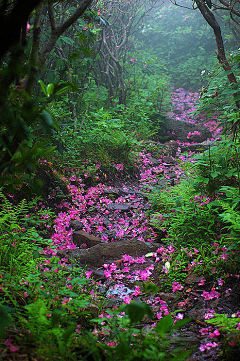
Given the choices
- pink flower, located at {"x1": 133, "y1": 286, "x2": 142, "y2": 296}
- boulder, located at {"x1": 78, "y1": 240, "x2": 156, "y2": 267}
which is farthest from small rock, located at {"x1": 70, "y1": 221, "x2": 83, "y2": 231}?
pink flower, located at {"x1": 133, "y1": 286, "x2": 142, "y2": 296}

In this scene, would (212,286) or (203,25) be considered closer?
(212,286)

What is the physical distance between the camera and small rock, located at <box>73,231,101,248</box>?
127 inches

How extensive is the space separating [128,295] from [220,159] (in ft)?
5.45

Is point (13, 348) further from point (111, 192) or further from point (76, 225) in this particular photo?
point (111, 192)

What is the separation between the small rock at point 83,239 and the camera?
3214mm

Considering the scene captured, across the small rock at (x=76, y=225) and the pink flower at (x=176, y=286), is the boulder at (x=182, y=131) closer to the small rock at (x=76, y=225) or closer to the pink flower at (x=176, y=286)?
the small rock at (x=76, y=225)

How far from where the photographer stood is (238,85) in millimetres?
3127

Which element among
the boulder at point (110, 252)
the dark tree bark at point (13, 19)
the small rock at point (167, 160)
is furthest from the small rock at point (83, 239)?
the small rock at point (167, 160)

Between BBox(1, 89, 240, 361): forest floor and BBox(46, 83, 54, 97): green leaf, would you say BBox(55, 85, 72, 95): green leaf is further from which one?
BBox(1, 89, 240, 361): forest floor

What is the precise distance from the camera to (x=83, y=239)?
3256 millimetres

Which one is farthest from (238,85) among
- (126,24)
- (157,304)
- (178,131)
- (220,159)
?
(126,24)

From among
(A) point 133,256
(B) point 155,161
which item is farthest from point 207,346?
(B) point 155,161

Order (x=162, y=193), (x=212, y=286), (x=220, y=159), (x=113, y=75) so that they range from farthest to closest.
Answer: (x=113, y=75) → (x=162, y=193) → (x=220, y=159) → (x=212, y=286)

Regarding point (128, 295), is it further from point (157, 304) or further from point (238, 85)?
point (238, 85)
